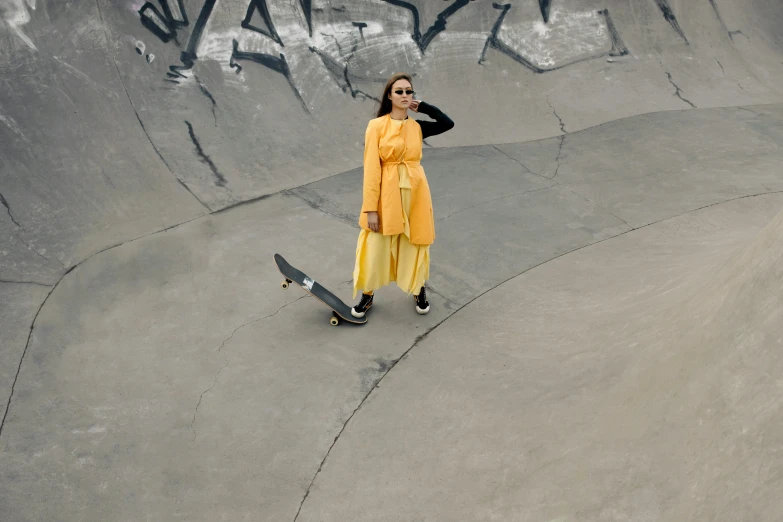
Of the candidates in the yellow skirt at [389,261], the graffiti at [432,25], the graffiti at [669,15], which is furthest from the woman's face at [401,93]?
the graffiti at [669,15]

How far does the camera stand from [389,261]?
402 centimetres

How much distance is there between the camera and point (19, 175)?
16.5 ft

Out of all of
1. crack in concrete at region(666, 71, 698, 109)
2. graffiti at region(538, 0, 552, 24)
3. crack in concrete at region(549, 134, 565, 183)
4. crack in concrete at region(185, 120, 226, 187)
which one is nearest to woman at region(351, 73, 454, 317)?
crack in concrete at region(185, 120, 226, 187)

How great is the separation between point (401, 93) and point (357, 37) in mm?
3976

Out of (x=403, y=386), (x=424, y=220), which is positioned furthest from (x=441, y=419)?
(x=424, y=220)

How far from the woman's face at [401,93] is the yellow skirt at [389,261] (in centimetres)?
59

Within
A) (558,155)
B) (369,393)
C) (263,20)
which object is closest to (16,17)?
(263,20)

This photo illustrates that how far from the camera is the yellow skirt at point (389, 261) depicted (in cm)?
394

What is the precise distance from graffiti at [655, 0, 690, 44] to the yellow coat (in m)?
6.20

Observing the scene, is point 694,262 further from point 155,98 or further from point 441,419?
point 155,98

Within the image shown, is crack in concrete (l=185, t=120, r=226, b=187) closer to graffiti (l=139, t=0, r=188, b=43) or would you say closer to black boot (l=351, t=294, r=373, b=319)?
graffiti (l=139, t=0, r=188, b=43)

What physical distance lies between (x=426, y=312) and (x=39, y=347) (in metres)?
2.29

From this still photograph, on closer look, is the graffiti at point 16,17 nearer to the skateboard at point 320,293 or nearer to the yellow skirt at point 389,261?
the skateboard at point 320,293

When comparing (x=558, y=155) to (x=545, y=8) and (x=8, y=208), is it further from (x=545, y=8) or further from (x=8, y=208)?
(x=8, y=208)
